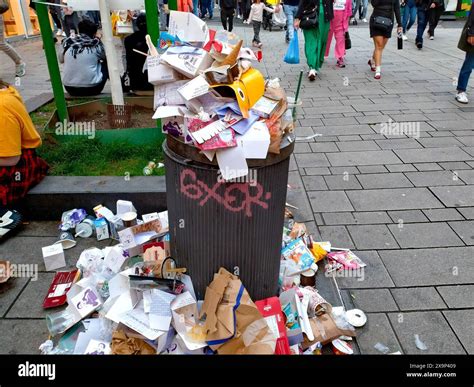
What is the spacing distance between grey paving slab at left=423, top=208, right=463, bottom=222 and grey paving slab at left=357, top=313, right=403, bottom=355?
56.1 inches

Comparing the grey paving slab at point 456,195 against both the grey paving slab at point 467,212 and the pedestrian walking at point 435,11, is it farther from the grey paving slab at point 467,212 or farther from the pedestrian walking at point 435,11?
the pedestrian walking at point 435,11

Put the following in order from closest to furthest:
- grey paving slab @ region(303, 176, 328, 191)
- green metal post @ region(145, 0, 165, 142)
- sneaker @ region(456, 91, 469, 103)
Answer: green metal post @ region(145, 0, 165, 142)
grey paving slab @ region(303, 176, 328, 191)
sneaker @ region(456, 91, 469, 103)

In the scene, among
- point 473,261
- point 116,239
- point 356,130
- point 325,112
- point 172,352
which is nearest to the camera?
point 172,352

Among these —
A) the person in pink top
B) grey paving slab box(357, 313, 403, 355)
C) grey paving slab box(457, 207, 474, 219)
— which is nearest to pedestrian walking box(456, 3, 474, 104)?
the person in pink top

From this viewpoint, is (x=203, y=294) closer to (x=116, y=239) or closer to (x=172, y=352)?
(x=172, y=352)

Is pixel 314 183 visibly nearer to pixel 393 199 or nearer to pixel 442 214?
pixel 393 199

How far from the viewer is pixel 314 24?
7.96 meters

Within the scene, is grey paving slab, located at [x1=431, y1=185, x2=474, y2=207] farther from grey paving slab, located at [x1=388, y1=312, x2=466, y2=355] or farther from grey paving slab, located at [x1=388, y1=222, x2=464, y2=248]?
grey paving slab, located at [x1=388, y1=312, x2=466, y2=355]

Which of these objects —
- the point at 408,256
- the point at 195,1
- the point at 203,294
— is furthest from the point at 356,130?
the point at 195,1

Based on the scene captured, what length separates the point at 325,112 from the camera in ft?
21.5

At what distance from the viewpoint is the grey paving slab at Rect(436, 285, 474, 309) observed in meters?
2.72

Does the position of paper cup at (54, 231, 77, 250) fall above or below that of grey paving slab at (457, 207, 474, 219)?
above

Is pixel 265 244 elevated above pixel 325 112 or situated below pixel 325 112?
above

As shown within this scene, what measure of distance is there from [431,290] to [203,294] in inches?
63.2
